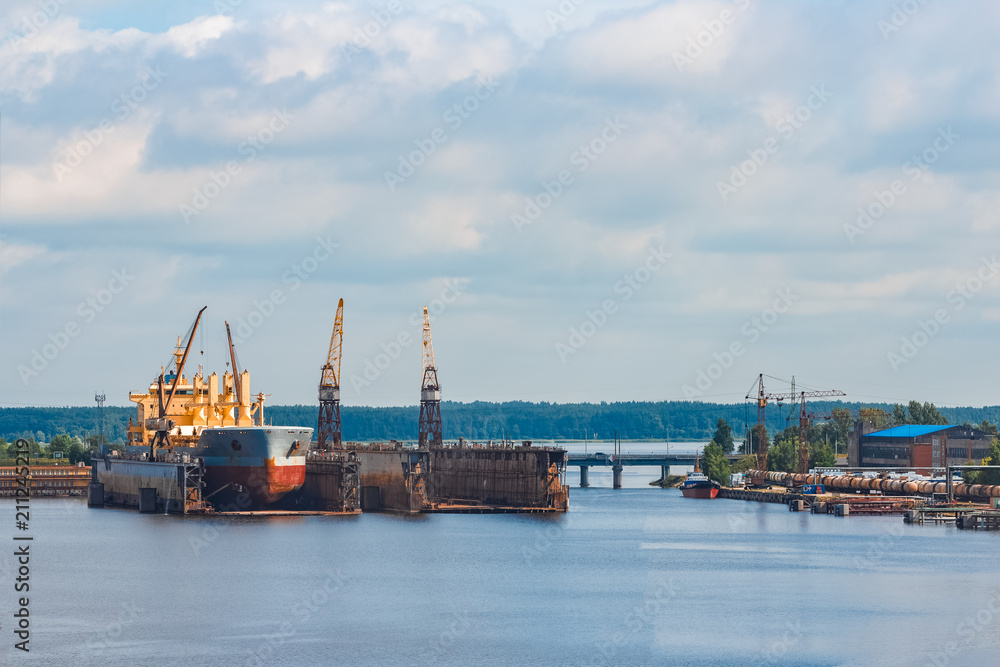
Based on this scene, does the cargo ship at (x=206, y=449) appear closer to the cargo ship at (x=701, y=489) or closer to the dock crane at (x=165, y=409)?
the dock crane at (x=165, y=409)

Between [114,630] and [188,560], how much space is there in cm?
2465

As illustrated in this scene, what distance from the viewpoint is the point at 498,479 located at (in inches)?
5463

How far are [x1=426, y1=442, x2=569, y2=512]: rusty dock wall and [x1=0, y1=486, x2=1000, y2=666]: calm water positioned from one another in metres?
12.2

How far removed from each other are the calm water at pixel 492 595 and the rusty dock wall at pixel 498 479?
1215cm

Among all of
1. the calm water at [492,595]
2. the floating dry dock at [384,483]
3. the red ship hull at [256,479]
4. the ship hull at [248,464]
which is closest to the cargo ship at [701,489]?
the floating dry dock at [384,483]

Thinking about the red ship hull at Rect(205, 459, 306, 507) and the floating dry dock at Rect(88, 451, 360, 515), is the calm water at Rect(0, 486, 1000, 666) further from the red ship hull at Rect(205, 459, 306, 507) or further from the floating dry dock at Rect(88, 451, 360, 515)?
the red ship hull at Rect(205, 459, 306, 507)

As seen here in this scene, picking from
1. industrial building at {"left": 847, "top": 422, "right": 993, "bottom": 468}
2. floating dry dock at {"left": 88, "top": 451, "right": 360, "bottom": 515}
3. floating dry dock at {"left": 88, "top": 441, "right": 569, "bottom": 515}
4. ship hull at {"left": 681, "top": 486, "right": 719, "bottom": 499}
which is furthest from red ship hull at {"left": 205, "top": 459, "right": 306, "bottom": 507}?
industrial building at {"left": 847, "top": 422, "right": 993, "bottom": 468}

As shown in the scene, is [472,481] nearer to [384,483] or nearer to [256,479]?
[384,483]

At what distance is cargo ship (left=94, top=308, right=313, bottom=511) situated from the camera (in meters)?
121

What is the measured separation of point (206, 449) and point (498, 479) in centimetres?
3026

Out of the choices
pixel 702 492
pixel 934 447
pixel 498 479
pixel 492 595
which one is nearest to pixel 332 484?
pixel 498 479

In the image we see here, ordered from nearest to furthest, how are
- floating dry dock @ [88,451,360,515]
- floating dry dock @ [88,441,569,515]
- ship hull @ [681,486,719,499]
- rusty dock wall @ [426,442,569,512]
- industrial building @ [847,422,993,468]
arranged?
1. floating dry dock @ [88,451,360,515]
2. floating dry dock @ [88,441,569,515]
3. rusty dock wall @ [426,442,569,512]
4. ship hull @ [681,486,719,499]
5. industrial building @ [847,422,993,468]

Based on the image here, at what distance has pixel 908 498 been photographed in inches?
6181

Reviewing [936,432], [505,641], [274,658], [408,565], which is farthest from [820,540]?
[936,432]
